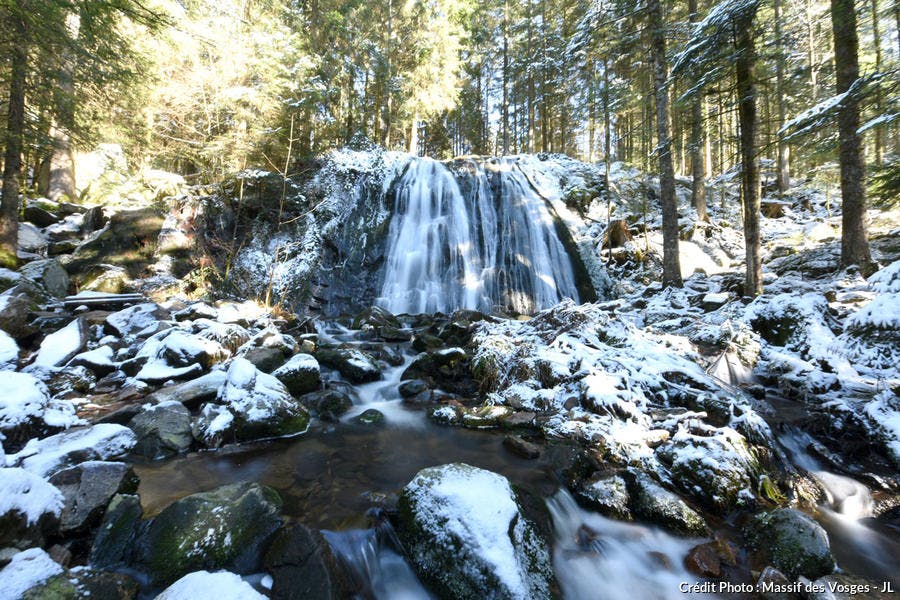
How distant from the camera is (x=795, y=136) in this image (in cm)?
488

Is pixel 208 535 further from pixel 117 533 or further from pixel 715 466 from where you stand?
pixel 715 466

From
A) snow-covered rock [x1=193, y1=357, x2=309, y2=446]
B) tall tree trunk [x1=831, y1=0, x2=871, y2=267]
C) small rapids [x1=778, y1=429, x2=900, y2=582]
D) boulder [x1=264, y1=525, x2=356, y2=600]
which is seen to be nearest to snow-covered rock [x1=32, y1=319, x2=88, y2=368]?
snow-covered rock [x1=193, y1=357, x2=309, y2=446]

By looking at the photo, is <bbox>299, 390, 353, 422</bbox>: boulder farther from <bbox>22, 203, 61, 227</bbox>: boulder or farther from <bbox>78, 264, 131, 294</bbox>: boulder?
<bbox>22, 203, 61, 227</bbox>: boulder

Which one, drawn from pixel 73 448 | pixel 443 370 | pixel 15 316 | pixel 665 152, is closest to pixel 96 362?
pixel 15 316

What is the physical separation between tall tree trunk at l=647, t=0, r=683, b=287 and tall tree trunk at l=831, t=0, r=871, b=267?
9.30ft

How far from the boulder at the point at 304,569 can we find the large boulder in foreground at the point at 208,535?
15cm

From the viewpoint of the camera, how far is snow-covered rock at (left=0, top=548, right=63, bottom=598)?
1823 millimetres

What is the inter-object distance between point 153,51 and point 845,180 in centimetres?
1820

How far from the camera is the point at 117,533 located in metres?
2.58

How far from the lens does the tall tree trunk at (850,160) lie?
6008mm

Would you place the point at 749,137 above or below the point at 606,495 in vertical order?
above

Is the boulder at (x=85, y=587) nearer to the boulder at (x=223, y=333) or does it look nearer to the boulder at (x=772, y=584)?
the boulder at (x=772, y=584)

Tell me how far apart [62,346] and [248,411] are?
12.1 feet

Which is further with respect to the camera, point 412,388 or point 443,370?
point 443,370
